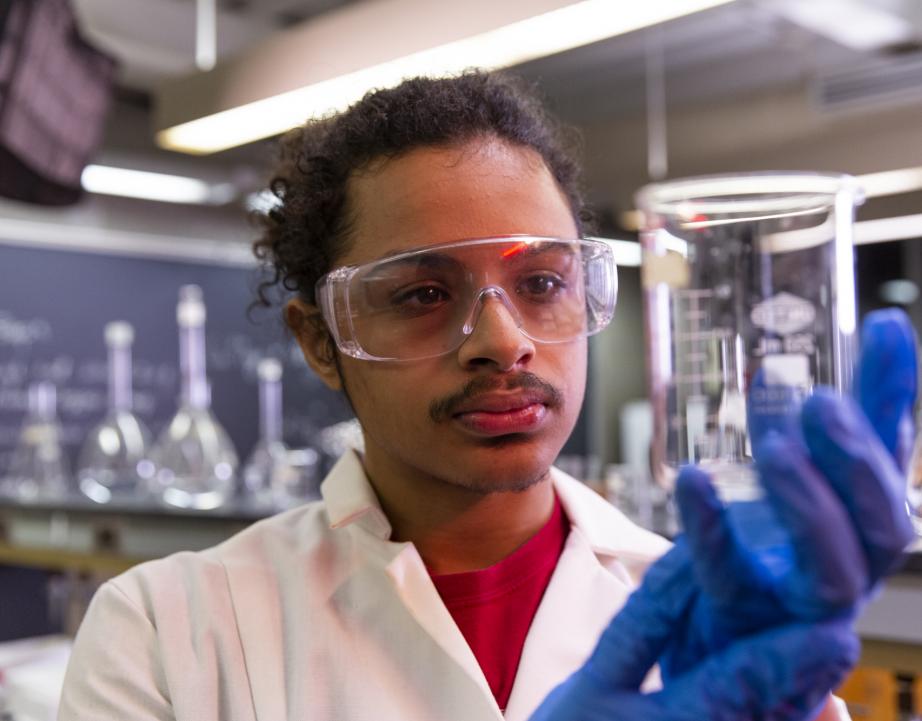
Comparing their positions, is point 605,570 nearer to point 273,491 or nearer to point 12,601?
point 273,491

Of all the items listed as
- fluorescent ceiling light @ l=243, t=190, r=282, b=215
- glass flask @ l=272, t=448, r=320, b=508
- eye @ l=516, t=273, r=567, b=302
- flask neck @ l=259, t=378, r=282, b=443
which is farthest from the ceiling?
eye @ l=516, t=273, r=567, b=302

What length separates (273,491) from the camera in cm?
419

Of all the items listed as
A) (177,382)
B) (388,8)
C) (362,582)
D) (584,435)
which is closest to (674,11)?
(388,8)

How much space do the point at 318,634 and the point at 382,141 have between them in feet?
2.03

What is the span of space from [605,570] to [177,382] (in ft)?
18.3

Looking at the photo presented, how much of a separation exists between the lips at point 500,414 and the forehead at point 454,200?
0.66ft

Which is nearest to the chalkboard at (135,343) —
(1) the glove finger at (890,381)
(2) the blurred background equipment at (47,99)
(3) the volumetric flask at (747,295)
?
(2) the blurred background equipment at (47,99)

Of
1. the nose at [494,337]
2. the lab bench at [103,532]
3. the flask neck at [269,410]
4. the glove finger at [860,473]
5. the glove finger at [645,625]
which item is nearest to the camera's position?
the glove finger at [860,473]

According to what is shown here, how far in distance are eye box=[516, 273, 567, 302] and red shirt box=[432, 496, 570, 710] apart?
0.32m

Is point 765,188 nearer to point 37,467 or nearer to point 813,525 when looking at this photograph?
point 813,525

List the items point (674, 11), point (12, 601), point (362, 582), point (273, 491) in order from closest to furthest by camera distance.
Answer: point (362, 582)
point (674, 11)
point (273, 491)
point (12, 601)

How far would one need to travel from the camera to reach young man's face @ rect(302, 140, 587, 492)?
3.80ft

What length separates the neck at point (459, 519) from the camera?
1.31 m

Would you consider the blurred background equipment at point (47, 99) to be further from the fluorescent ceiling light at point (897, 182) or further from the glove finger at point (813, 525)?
the glove finger at point (813, 525)
